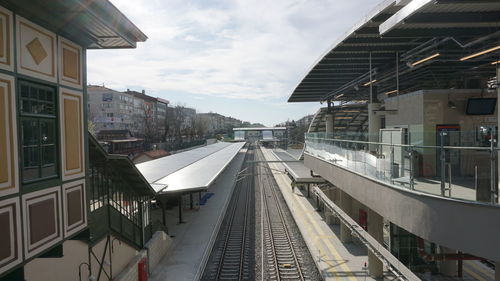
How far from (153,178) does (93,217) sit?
11295 mm

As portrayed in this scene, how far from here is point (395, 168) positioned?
8195mm

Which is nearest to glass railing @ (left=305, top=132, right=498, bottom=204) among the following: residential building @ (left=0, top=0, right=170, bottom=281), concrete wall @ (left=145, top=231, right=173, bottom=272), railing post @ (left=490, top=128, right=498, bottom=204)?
railing post @ (left=490, top=128, right=498, bottom=204)

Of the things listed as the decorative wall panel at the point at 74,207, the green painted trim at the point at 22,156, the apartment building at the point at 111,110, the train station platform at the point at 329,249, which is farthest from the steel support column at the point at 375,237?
the apartment building at the point at 111,110

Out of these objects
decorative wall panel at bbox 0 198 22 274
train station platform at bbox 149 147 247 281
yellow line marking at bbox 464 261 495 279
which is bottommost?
yellow line marking at bbox 464 261 495 279

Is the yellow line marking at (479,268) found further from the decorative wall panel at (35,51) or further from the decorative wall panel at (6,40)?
the decorative wall panel at (6,40)

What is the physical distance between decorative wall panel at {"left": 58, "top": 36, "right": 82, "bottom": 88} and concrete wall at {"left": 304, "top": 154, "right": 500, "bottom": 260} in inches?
282

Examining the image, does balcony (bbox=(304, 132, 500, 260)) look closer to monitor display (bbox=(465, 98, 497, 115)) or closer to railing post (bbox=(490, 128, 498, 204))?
railing post (bbox=(490, 128, 498, 204))

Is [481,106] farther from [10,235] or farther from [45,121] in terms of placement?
[10,235]

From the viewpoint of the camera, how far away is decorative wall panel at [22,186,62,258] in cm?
442

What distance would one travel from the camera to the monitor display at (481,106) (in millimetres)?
11274

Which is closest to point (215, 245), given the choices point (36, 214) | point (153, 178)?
point (153, 178)

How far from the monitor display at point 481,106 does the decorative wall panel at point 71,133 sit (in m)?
12.1

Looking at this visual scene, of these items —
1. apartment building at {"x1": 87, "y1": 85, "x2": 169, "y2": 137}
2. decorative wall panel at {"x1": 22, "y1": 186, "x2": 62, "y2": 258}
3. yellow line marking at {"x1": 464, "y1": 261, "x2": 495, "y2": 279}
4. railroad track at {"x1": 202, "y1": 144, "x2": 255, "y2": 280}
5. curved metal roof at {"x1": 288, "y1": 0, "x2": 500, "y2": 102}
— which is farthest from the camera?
apartment building at {"x1": 87, "y1": 85, "x2": 169, "y2": 137}

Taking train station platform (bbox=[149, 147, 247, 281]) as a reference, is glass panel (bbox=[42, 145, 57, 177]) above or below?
above
